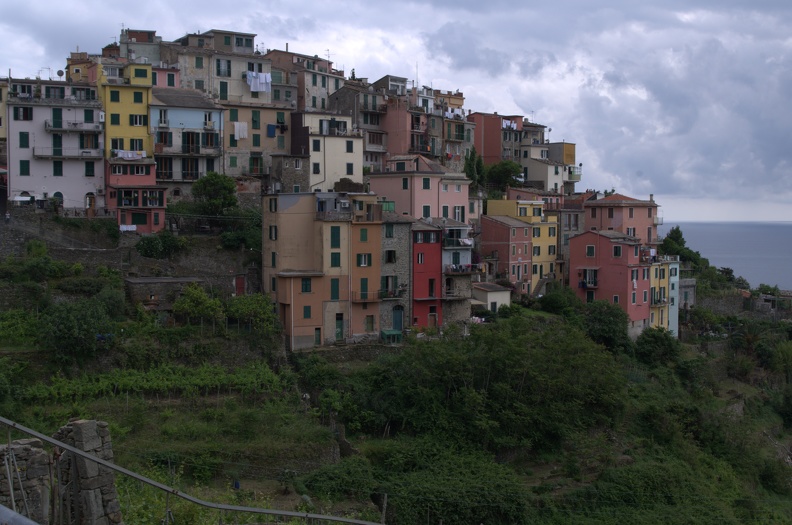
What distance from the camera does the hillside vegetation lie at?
93.5 ft

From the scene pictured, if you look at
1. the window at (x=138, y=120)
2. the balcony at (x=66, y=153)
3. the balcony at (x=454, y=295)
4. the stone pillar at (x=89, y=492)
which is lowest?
the stone pillar at (x=89, y=492)

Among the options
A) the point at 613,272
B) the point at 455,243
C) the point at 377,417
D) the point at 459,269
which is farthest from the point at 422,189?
the point at 377,417

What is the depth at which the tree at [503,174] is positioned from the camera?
6362 cm

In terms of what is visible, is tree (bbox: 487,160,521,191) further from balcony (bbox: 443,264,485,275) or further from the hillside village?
balcony (bbox: 443,264,485,275)

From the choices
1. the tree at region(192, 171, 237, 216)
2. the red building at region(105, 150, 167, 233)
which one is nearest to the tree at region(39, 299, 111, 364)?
the red building at region(105, 150, 167, 233)

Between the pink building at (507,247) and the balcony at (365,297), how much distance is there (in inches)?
449

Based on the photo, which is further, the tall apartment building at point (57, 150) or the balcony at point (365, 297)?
the tall apartment building at point (57, 150)

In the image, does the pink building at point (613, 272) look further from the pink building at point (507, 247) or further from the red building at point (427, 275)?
the red building at point (427, 275)

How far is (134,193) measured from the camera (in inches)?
1703

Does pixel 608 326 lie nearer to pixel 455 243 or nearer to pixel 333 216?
pixel 455 243

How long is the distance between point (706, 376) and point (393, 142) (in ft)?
79.7

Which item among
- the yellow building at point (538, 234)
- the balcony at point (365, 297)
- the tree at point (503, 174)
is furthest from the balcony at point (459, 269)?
the tree at point (503, 174)

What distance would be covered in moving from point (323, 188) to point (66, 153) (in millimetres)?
12983

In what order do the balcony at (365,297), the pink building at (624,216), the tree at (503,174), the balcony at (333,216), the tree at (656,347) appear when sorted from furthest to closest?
1. the tree at (503,174)
2. the pink building at (624,216)
3. the tree at (656,347)
4. the balcony at (365,297)
5. the balcony at (333,216)
